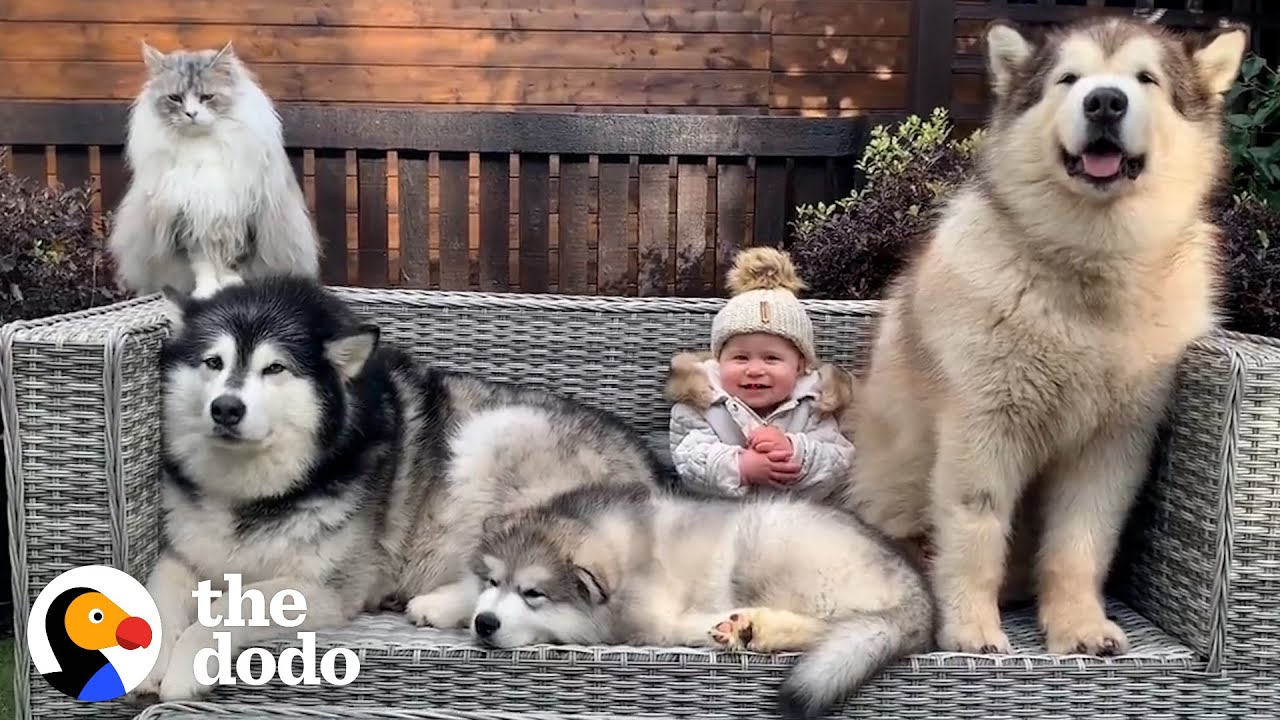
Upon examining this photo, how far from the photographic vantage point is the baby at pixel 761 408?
3.12 m

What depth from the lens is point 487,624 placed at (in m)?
2.34

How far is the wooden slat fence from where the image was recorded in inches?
235

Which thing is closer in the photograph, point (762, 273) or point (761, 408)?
point (761, 408)

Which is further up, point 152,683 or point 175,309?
point 175,309

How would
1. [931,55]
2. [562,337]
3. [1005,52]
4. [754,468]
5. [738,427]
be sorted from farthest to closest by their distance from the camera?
[931,55] → [562,337] → [738,427] → [754,468] → [1005,52]

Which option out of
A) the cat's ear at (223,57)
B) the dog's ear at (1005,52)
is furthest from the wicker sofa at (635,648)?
the cat's ear at (223,57)

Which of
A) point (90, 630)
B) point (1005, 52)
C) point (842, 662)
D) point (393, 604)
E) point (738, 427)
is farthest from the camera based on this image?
point (738, 427)

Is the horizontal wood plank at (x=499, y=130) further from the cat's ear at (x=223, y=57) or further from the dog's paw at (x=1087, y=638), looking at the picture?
the dog's paw at (x=1087, y=638)

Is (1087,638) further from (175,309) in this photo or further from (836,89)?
(836,89)

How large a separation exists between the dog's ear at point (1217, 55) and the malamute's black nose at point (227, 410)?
7.17ft

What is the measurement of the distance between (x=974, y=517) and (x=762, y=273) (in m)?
1.16

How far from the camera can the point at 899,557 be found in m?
2.55

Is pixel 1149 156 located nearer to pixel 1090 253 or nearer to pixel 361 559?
pixel 1090 253

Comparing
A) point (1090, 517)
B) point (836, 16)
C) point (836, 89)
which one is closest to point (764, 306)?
point (1090, 517)
